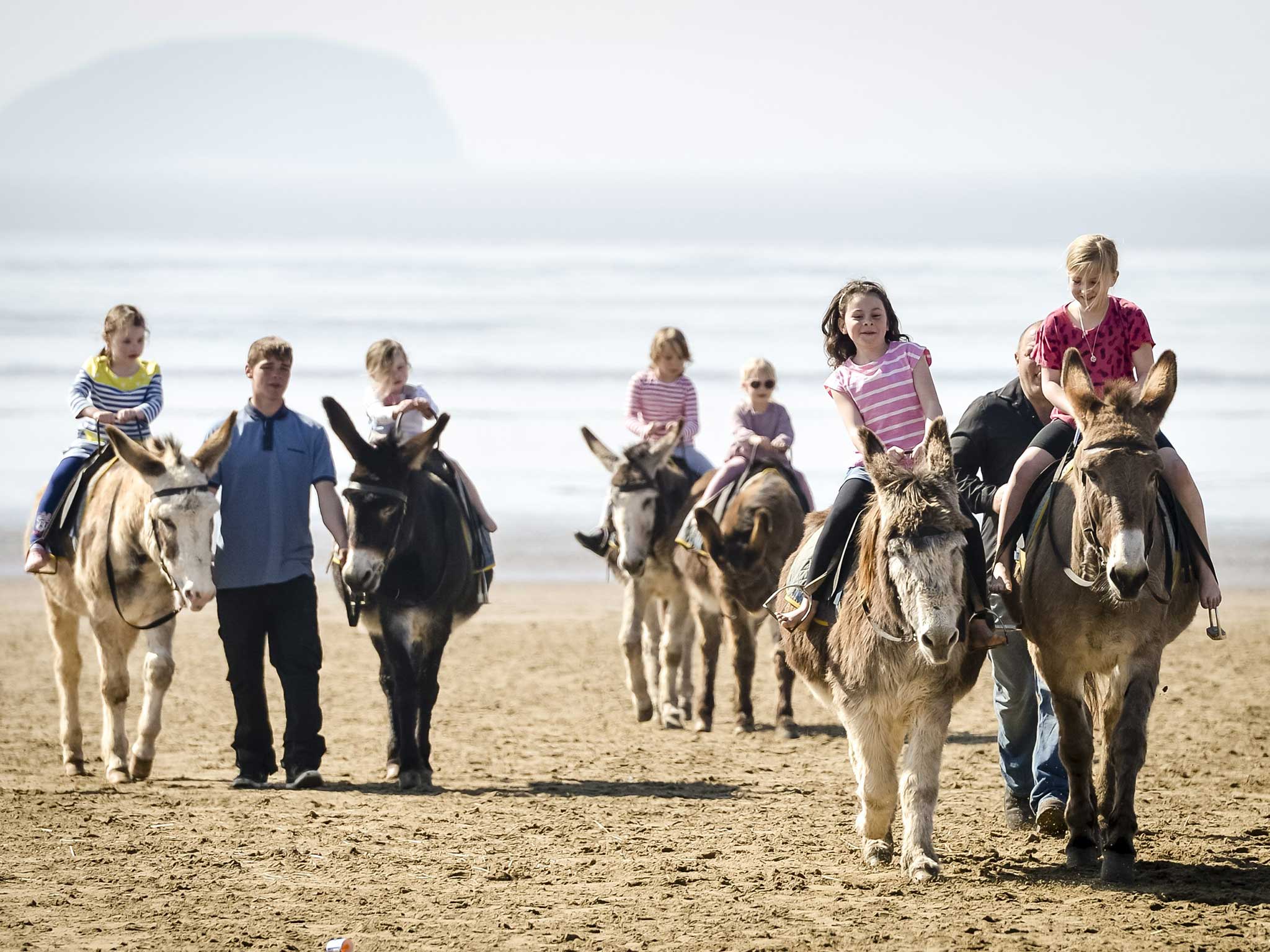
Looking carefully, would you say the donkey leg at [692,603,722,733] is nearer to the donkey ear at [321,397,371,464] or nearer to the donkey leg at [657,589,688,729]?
the donkey leg at [657,589,688,729]

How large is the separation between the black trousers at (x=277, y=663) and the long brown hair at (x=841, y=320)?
3.34 m

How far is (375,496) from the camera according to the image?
Result: 8.61 metres

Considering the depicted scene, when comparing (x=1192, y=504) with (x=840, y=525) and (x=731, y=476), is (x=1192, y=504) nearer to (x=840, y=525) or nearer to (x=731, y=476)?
(x=840, y=525)

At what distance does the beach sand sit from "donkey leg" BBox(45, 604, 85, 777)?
0.18 meters

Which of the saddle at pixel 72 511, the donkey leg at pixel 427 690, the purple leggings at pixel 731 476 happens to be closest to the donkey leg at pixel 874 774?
the donkey leg at pixel 427 690

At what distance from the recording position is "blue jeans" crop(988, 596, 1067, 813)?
24.5 feet

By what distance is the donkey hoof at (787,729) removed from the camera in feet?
35.1

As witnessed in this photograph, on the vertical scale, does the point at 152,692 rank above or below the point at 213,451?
below

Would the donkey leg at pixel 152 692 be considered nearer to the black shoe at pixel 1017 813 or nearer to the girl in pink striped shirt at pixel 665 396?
Result: the girl in pink striped shirt at pixel 665 396

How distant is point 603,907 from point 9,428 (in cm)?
2441

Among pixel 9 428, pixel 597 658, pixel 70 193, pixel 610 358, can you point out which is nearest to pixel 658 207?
pixel 70 193

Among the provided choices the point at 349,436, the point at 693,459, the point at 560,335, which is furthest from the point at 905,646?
the point at 560,335

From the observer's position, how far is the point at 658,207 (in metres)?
131

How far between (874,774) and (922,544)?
3.66 ft
